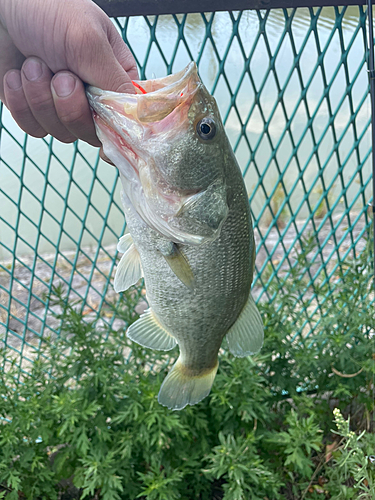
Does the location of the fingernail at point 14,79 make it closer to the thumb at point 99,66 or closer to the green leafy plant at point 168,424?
the thumb at point 99,66

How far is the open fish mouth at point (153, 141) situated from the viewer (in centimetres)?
100

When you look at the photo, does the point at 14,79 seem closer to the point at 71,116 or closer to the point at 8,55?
the point at 8,55

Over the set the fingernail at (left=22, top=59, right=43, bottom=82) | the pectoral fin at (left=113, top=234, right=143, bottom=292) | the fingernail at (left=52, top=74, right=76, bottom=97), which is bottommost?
the pectoral fin at (left=113, top=234, right=143, bottom=292)

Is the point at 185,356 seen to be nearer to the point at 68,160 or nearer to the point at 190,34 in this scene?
the point at 190,34

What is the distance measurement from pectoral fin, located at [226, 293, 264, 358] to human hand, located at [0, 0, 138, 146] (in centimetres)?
74

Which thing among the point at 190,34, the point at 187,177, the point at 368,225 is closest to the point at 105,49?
the point at 187,177

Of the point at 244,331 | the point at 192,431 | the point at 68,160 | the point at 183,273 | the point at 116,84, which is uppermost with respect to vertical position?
the point at 116,84

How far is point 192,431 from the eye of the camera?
223cm

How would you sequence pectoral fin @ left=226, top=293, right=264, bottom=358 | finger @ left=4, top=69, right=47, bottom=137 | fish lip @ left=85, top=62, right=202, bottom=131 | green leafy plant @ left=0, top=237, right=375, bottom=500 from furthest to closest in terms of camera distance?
green leafy plant @ left=0, top=237, right=375, bottom=500 → pectoral fin @ left=226, top=293, right=264, bottom=358 → finger @ left=4, top=69, right=47, bottom=137 → fish lip @ left=85, top=62, right=202, bottom=131

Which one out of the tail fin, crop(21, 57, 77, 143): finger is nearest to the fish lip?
crop(21, 57, 77, 143): finger

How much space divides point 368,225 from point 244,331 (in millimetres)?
1883

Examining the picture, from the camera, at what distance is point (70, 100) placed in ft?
3.48

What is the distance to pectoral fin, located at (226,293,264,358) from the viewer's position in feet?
4.31

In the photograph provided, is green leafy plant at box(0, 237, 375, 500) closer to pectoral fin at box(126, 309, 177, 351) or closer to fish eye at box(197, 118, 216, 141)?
pectoral fin at box(126, 309, 177, 351)
